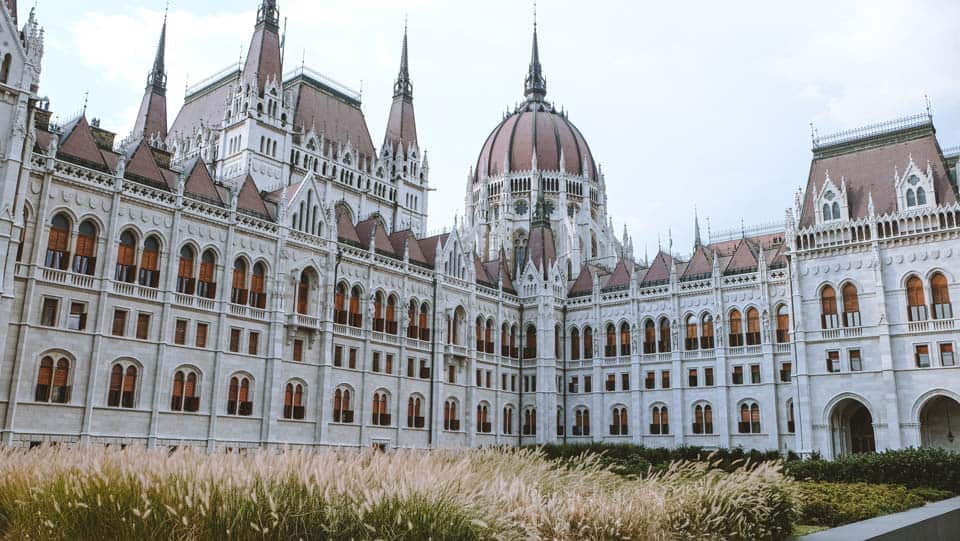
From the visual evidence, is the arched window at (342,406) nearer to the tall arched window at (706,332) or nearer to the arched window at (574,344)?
the arched window at (574,344)

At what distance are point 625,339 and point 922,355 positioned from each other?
20.9m

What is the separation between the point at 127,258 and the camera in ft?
120

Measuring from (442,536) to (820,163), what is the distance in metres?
51.6

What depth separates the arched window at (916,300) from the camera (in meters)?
44.5

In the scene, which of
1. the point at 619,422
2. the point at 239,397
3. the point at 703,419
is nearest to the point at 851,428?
the point at 703,419

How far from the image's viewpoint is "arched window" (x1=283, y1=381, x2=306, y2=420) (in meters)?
42.1

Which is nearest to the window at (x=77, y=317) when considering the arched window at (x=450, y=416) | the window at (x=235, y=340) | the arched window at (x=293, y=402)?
the window at (x=235, y=340)

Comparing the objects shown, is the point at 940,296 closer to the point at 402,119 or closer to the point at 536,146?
the point at 402,119

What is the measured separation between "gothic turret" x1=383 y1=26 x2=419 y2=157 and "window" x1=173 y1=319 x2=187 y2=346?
32.4 metres

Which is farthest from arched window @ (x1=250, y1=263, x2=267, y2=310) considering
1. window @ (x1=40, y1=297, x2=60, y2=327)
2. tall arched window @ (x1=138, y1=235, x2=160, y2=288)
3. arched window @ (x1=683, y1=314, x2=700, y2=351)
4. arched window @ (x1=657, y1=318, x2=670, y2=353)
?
arched window @ (x1=683, y1=314, x2=700, y2=351)

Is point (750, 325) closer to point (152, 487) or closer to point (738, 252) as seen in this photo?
point (738, 252)

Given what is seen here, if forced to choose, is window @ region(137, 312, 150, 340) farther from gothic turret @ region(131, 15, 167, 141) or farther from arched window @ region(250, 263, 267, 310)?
gothic turret @ region(131, 15, 167, 141)

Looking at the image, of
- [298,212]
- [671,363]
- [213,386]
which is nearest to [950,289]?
[671,363]

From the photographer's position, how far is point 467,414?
53625 millimetres
